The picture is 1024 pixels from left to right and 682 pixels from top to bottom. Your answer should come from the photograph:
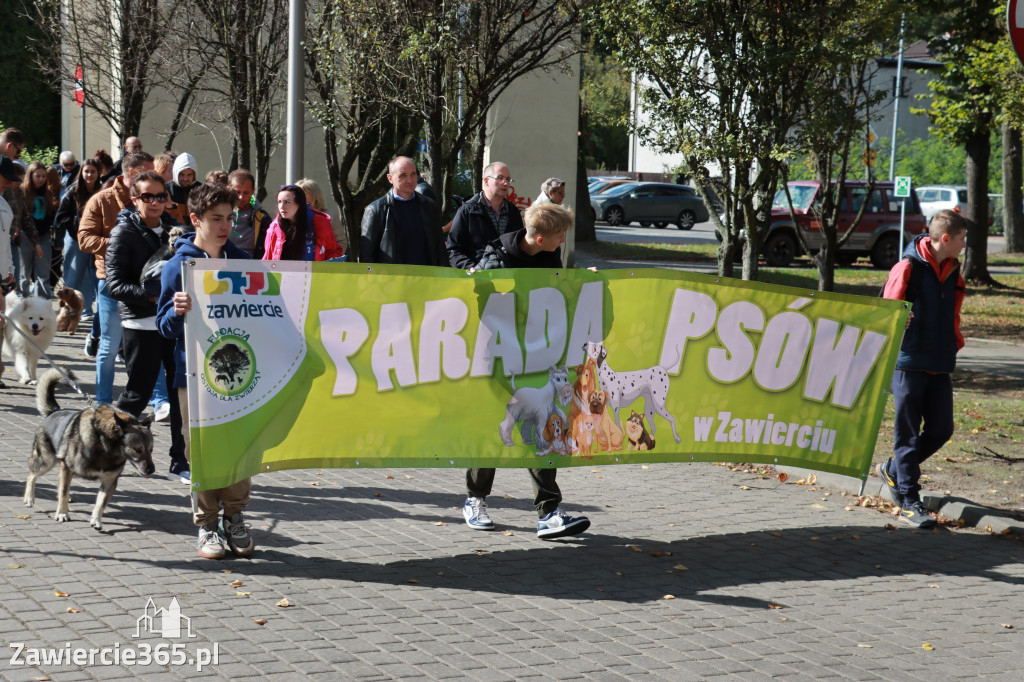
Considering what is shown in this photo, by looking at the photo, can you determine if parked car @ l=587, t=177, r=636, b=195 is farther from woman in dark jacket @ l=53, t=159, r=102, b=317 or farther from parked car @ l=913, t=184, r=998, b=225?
woman in dark jacket @ l=53, t=159, r=102, b=317

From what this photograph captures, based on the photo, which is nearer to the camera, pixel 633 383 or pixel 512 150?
pixel 633 383

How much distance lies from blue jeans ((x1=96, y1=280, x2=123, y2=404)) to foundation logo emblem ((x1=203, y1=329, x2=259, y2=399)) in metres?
3.19

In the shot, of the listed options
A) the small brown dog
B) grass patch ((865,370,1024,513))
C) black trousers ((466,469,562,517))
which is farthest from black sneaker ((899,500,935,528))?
the small brown dog

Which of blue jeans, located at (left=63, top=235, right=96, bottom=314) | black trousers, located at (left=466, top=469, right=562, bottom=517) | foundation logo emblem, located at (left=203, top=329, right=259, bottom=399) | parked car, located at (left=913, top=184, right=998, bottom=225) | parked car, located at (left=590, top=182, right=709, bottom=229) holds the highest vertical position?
parked car, located at (left=913, top=184, right=998, bottom=225)

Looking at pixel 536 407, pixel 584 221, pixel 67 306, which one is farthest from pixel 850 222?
pixel 536 407

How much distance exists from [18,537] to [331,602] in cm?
205

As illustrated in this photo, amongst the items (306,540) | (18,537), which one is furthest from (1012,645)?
(18,537)

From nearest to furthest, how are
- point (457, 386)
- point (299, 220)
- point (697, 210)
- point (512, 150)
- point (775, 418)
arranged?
point (457, 386)
point (775, 418)
point (299, 220)
point (512, 150)
point (697, 210)

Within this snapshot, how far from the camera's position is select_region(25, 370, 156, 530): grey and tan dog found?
647 centimetres

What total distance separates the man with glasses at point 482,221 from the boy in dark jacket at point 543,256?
43cm

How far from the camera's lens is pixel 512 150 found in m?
28.0

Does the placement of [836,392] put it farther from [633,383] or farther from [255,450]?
[255,450]

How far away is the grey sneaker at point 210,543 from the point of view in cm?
609

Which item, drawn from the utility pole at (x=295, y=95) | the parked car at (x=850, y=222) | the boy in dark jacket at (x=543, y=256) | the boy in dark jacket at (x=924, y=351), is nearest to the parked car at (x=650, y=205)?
the parked car at (x=850, y=222)
